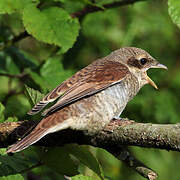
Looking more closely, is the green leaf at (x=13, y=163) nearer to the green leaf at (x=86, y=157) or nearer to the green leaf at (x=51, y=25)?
the green leaf at (x=86, y=157)

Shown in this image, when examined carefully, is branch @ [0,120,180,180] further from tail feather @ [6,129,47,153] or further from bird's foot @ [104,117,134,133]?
tail feather @ [6,129,47,153]

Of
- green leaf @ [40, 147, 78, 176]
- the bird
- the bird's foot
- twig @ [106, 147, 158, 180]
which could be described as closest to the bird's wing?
the bird

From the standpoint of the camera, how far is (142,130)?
7.84 ft

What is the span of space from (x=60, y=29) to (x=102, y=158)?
6.70 feet

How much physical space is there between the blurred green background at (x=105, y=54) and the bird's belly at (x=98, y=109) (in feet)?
0.99

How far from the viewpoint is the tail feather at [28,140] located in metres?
2.45

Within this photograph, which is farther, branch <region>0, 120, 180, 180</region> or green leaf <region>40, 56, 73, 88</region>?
green leaf <region>40, 56, 73, 88</region>

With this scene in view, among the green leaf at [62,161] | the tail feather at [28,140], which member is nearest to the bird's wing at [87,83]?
the tail feather at [28,140]

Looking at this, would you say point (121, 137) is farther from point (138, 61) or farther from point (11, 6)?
point (138, 61)

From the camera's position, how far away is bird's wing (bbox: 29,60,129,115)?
2787 millimetres

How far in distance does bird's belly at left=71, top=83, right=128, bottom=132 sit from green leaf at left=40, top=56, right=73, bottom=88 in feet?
2.40

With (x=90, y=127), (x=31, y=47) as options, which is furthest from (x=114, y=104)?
(x=31, y=47)

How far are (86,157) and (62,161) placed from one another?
139 millimetres

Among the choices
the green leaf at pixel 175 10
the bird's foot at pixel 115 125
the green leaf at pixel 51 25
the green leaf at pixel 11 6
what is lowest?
the bird's foot at pixel 115 125
